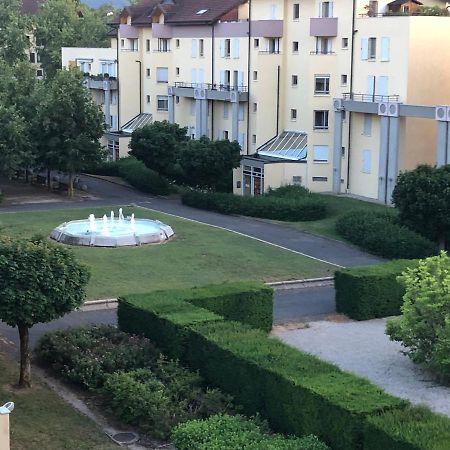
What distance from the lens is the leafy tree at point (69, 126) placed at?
5041cm

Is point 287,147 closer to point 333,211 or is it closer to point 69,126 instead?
point 333,211

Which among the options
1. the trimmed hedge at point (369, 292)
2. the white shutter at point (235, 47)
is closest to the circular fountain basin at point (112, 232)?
the trimmed hedge at point (369, 292)

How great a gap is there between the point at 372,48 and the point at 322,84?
4188mm

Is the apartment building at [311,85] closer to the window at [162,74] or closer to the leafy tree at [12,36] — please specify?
the window at [162,74]

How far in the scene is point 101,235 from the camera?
37375 millimetres

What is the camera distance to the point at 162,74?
68.8m

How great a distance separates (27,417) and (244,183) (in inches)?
1472

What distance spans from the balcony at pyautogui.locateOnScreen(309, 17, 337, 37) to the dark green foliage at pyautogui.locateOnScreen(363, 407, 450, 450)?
38.4 metres

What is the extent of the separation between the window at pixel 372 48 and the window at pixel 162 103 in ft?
76.4

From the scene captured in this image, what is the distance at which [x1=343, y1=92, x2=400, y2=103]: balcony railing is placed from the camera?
154 feet

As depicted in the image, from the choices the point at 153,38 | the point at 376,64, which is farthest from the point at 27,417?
the point at 153,38

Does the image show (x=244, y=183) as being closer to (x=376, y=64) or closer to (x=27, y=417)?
(x=376, y=64)


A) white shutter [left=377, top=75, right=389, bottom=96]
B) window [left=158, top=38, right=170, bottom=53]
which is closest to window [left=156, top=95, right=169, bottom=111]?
window [left=158, top=38, right=170, bottom=53]

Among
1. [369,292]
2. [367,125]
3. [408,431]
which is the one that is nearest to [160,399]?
[408,431]
